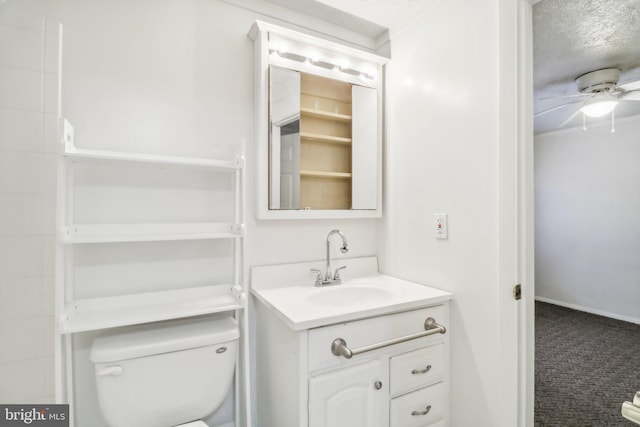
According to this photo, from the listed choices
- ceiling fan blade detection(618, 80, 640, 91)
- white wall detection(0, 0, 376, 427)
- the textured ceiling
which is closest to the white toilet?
white wall detection(0, 0, 376, 427)

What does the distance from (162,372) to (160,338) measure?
12 cm

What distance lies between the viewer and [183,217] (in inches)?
55.7

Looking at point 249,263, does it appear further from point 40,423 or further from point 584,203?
point 584,203

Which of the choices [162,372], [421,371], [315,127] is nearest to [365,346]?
[421,371]

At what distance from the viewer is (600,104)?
7.59 feet

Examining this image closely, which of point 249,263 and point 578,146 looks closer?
point 249,263

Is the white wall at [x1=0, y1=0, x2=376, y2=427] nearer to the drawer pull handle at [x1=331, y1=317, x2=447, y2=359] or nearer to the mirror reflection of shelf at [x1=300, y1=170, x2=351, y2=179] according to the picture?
the mirror reflection of shelf at [x1=300, y1=170, x2=351, y2=179]

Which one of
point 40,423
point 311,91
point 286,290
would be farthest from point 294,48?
point 40,423

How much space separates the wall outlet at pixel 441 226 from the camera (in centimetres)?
143

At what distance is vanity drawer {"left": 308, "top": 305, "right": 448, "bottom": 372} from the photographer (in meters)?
1.10

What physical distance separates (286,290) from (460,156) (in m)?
1.03

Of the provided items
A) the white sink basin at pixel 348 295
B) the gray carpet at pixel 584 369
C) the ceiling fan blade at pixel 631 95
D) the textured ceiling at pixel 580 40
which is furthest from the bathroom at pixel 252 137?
the ceiling fan blade at pixel 631 95

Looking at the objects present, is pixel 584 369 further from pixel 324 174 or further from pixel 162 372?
pixel 162 372

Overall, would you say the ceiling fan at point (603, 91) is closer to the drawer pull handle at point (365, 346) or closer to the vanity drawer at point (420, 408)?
the drawer pull handle at point (365, 346)
